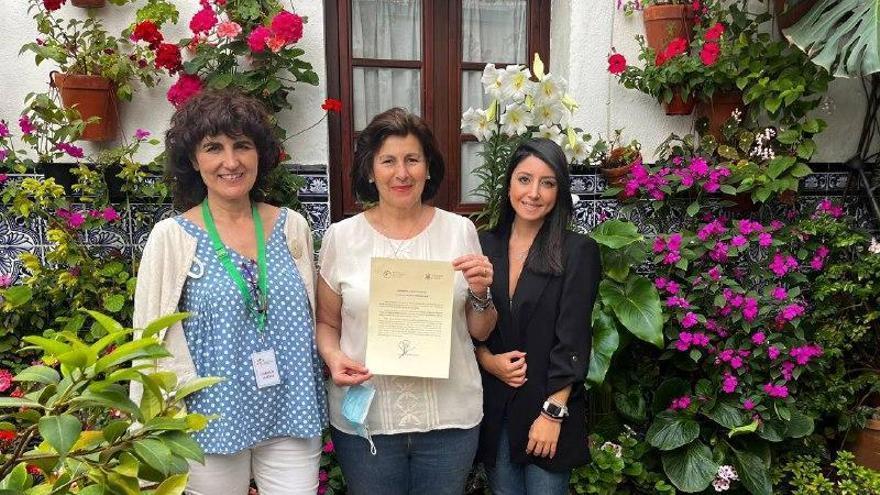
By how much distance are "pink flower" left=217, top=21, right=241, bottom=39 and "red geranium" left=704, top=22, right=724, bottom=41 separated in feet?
6.68

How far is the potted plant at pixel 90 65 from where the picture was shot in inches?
95.0

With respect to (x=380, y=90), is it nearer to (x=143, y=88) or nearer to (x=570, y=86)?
(x=570, y=86)

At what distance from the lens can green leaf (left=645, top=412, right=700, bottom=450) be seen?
96.6 inches

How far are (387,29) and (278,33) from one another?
2.15 feet

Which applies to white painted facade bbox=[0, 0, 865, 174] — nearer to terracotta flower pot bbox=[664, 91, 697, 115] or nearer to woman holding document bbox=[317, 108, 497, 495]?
terracotta flower pot bbox=[664, 91, 697, 115]

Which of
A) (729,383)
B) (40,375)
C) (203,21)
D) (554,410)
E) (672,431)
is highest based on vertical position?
(203,21)

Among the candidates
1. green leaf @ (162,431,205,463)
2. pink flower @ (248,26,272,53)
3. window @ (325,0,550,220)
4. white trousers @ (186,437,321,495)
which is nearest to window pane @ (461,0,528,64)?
window @ (325,0,550,220)

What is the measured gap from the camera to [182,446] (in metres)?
0.75

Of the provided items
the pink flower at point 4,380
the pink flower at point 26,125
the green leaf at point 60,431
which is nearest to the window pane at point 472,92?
the pink flower at point 26,125

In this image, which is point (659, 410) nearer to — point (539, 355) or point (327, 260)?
point (539, 355)

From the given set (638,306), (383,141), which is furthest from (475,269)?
(638,306)

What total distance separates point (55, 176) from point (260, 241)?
156 centimetres

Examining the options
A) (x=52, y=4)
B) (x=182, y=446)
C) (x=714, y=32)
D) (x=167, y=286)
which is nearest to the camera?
(x=182, y=446)

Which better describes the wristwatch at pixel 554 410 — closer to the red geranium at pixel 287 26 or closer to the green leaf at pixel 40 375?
the green leaf at pixel 40 375
